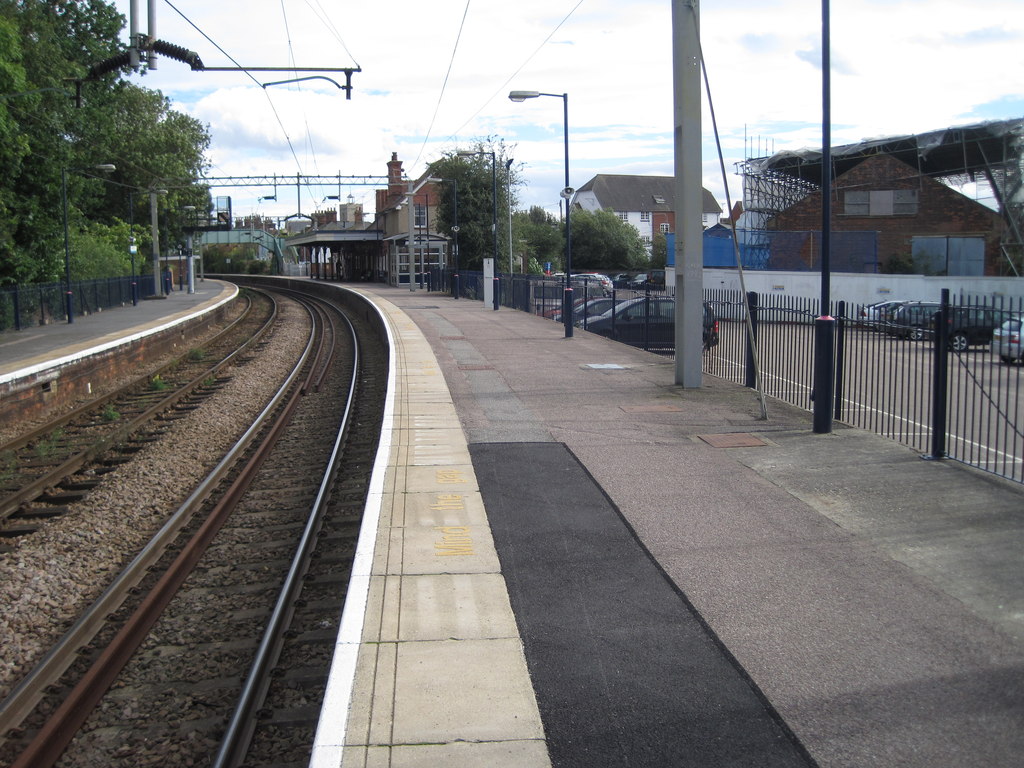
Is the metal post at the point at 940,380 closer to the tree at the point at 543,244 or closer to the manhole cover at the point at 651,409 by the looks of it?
the manhole cover at the point at 651,409

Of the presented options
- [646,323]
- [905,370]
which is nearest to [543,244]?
[646,323]

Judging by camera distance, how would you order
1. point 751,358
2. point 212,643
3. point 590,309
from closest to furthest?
1. point 212,643
2. point 751,358
3. point 590,309

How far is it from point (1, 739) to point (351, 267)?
87909 mm

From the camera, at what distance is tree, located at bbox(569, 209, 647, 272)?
82.0 m

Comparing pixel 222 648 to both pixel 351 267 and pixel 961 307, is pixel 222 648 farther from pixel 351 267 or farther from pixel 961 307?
pixel 351 267

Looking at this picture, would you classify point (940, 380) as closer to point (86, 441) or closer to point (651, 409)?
point (651, 409)

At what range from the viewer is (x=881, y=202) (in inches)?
1964

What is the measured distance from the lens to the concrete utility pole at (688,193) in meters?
14.3

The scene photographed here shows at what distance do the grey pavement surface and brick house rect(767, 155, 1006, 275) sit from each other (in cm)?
4046

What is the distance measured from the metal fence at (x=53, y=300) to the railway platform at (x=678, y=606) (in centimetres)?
2169

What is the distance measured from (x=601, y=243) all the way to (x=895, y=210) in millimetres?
34913

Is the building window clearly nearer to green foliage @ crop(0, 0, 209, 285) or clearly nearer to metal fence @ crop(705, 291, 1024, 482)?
metal fence @ crop(705, 291, 1024, 482)

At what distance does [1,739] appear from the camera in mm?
5059

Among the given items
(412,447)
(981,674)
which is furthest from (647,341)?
(981,674)
